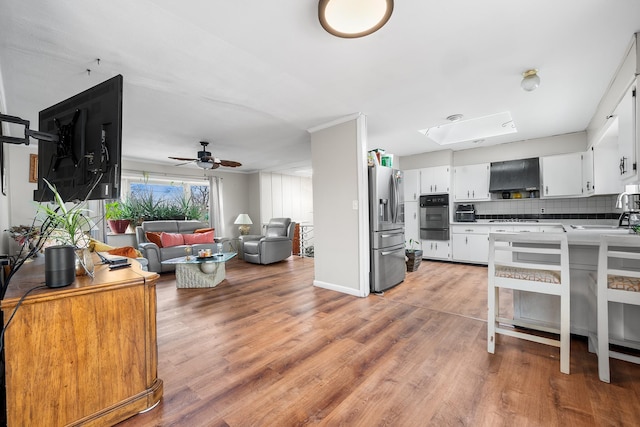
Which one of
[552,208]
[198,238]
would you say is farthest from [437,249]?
[198,238]

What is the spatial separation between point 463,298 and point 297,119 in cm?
316

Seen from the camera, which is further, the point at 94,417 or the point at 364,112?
the point at 364,112

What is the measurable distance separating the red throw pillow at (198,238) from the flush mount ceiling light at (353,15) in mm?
4978

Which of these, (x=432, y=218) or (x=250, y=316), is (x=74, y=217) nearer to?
(x=250, y=316)

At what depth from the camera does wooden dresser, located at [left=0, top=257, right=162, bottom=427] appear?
3.72ft

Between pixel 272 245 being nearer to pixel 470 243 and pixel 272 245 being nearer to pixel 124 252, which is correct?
pixel 124 252

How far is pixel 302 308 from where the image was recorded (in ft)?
9.90

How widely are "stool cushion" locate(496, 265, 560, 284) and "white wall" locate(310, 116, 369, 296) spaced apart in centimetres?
161

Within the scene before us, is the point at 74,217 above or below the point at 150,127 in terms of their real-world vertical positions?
below

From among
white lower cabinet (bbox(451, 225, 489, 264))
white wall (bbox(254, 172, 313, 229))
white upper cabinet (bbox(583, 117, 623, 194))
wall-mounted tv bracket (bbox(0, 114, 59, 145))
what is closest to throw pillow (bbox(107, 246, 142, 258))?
wall-mounted tv bracket (bbox(0, 114, 59, 145))

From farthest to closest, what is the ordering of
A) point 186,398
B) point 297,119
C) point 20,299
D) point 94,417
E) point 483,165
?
point 483,165, point 297,119, point 186,398, point 94,417, point 20,299

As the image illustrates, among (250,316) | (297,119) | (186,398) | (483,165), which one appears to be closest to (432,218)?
(483,165)

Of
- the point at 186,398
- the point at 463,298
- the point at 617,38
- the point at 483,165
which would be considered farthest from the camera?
the point at 483,165

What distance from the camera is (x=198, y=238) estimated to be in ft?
18.3
